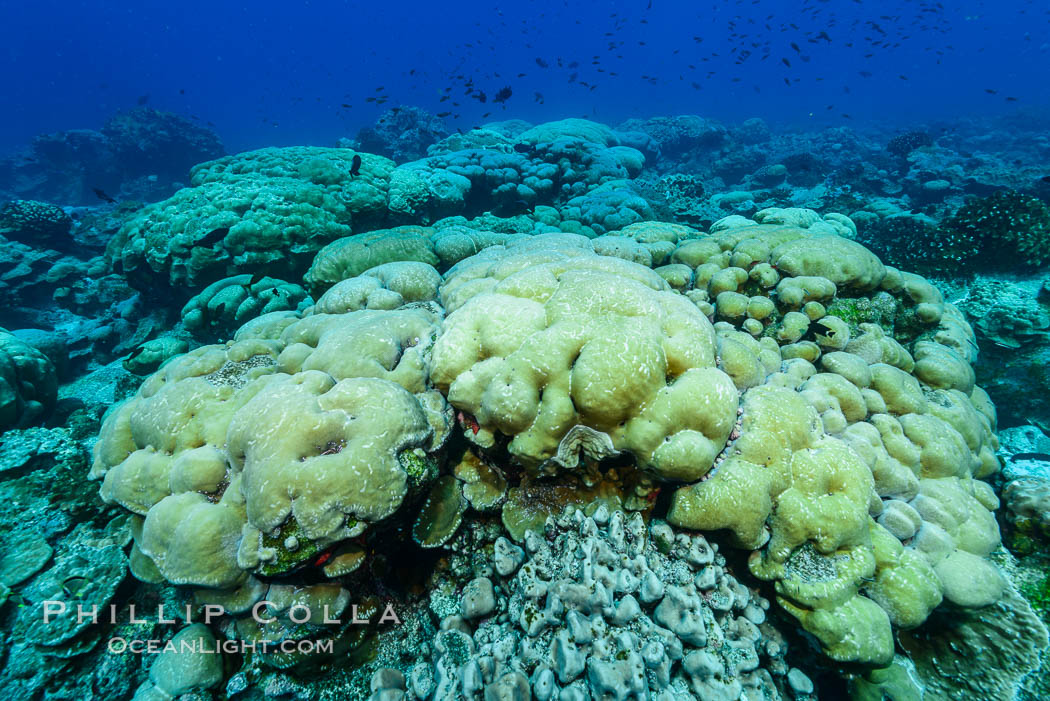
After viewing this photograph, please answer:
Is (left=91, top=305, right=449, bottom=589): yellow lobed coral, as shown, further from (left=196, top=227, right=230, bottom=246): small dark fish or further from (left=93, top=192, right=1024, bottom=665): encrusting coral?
(left=196, top=227, right=230, bottom=246): small dark fish

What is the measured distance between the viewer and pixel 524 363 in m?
3.00

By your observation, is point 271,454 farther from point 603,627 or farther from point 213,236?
point 213,236

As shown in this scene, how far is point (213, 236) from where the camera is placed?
7.68 metres

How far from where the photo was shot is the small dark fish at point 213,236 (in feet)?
25.0

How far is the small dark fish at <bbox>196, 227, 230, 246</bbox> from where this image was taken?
25.0ft

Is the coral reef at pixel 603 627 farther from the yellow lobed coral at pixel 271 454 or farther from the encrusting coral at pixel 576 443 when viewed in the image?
the yellow lobed coral at pixel 271 454

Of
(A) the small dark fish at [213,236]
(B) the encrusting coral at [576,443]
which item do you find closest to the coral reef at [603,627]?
(B) the encrusting coral at [576,443]

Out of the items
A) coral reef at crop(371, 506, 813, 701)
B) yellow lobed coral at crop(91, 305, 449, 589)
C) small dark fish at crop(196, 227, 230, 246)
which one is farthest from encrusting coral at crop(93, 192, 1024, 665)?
small dark fish at crop(196, 227, 230, 246)

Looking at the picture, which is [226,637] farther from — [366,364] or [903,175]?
[903,175]

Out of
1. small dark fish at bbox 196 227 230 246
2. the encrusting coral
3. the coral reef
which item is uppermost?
small dark fish at bbox 196 227 230 246

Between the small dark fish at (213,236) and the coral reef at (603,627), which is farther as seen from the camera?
the small dark fish at (213,236)

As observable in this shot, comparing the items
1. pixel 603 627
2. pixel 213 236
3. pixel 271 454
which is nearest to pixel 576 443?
pixel 603 627

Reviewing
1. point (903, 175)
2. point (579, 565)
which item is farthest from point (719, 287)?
point (903, 175)

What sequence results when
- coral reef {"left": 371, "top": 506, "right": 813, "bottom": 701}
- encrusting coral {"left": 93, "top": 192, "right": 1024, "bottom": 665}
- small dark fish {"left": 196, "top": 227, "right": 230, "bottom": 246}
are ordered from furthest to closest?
small dark fish {"left": 196, "top": 227, "right": 230, "bottom": 246}
encrusting coral {"left": 93, "top": 192, "right": 1024, "bottom": 665}
coral reef {"left": 371, "top": 506, "right": 813, "bottom": 701}
